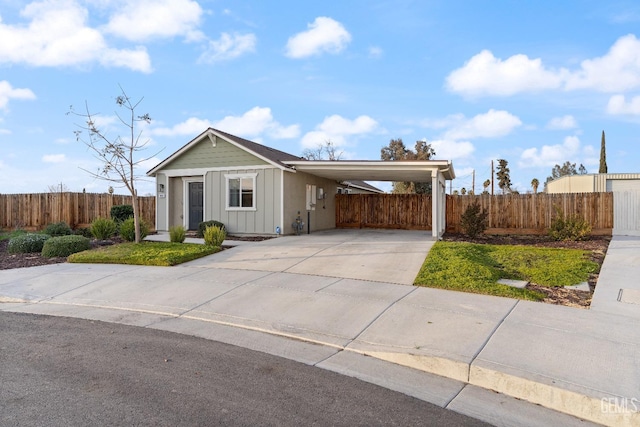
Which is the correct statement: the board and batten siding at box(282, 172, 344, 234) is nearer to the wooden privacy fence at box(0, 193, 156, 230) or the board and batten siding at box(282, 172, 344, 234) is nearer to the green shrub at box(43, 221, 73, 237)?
the wooden privacy fence at box(0, 193, 156, 230)

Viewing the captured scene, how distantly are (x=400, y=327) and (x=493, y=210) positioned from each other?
13.7 metres

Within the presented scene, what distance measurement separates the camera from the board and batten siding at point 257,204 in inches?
589

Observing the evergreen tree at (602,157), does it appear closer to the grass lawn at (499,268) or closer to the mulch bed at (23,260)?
the grass lawn at (499,268)

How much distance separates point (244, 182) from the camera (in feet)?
50.8

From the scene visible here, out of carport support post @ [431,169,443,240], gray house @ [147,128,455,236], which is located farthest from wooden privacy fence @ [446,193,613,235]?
carport support post @ [431,169,443,240]

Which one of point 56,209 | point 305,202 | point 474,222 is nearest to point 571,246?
point 474,222

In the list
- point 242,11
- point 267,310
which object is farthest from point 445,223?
point 267,310

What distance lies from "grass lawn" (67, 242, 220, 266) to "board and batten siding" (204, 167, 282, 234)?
3.77 metres

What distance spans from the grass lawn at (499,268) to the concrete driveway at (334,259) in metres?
0.47

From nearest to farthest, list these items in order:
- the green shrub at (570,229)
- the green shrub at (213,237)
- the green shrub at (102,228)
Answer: the green shrub at (213,237) < the green shrub at (570,229) < the green shrub at (102,228)

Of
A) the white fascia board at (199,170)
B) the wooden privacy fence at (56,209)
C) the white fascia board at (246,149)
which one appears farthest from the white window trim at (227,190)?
the wooden privacy fence at (56,209)

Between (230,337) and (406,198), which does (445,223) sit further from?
(230,337)

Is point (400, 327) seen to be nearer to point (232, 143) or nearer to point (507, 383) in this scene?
point (507, 383)

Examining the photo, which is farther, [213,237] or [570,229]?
[570,229]
